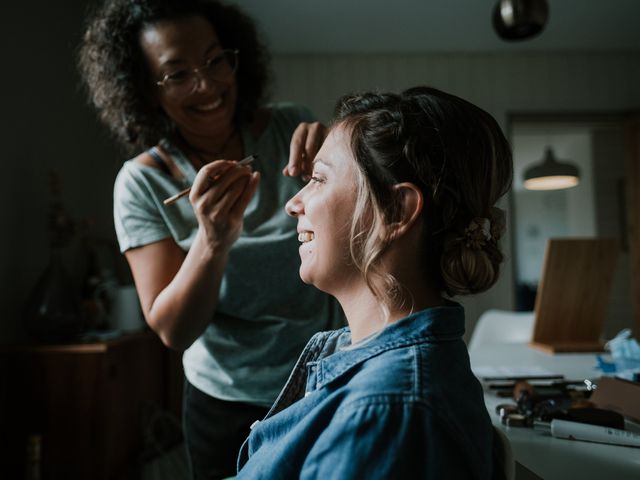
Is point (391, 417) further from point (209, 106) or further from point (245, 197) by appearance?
point (209, 106)

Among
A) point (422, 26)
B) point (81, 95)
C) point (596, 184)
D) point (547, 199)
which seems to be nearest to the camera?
point (81, 95)

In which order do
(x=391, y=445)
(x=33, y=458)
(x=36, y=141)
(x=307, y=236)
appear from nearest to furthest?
1. (x=391, y=445)
2. (x=307, y=236)
3. (x=33, y=458)
4. (x=36, y=141)

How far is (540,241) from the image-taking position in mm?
9109

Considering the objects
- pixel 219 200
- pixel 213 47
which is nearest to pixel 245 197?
pixel 219 200

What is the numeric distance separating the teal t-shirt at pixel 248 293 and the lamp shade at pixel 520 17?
3.31 feet

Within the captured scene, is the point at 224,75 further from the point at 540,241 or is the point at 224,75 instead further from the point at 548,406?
the point at 540,241

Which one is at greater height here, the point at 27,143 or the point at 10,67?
the point at 10,67

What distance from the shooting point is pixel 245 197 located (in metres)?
1.05

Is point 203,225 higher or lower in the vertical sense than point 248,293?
higher

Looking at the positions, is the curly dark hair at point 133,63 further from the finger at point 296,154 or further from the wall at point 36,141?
the wall at point 36,141

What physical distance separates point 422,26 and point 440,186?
11.6ft

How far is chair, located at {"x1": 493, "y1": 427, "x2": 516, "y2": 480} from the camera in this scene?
0.63 metres

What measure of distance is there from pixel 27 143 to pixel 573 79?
4022 mm

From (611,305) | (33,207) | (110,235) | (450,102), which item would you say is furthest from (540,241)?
(450,102)
